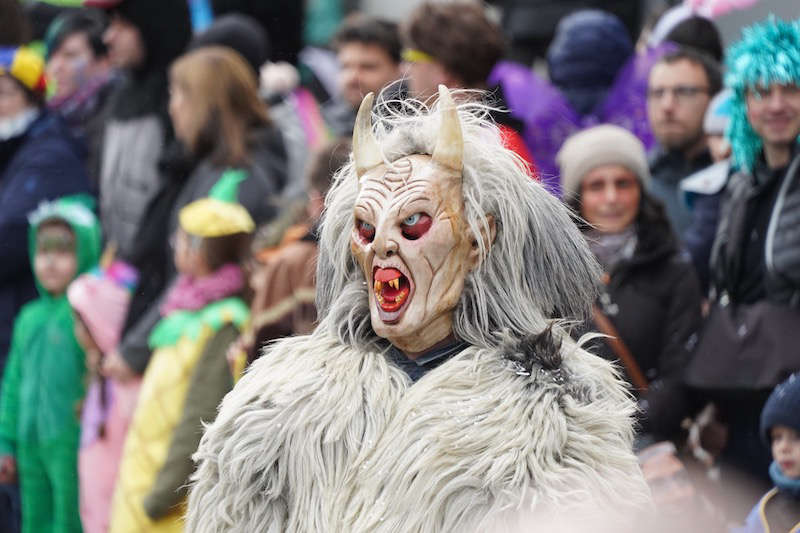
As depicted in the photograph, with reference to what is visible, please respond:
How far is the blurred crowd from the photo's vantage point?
5926mm

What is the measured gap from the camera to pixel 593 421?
4004 millimetres

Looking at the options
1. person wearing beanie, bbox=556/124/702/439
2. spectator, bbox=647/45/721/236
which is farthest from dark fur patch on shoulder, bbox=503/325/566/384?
spectator, bbox=647/45/721/236

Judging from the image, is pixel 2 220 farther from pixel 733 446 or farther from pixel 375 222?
pixel 375 222

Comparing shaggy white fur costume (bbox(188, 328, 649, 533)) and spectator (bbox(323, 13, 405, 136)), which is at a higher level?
spectator (bbox(323, 13, 405, 136))

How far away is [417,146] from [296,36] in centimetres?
670

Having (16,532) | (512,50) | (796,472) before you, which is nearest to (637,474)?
(796,472)

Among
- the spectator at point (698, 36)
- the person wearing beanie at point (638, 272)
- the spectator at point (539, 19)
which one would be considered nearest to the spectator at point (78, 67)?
the spectator at point (539, 19)

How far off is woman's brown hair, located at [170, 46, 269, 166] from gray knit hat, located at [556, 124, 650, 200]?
1708 mm

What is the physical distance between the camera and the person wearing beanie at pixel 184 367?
645 cm

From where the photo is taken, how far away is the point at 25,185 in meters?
8.35

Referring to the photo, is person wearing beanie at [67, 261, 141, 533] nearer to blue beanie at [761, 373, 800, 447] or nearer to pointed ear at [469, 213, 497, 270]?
blue beanie at [761, 373, 800, 447]

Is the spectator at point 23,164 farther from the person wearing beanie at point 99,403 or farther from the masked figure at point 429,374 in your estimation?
the masked figure at point 429,374

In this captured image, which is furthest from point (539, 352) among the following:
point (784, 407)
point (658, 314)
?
point (658, 314)

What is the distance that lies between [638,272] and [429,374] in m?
2.14
